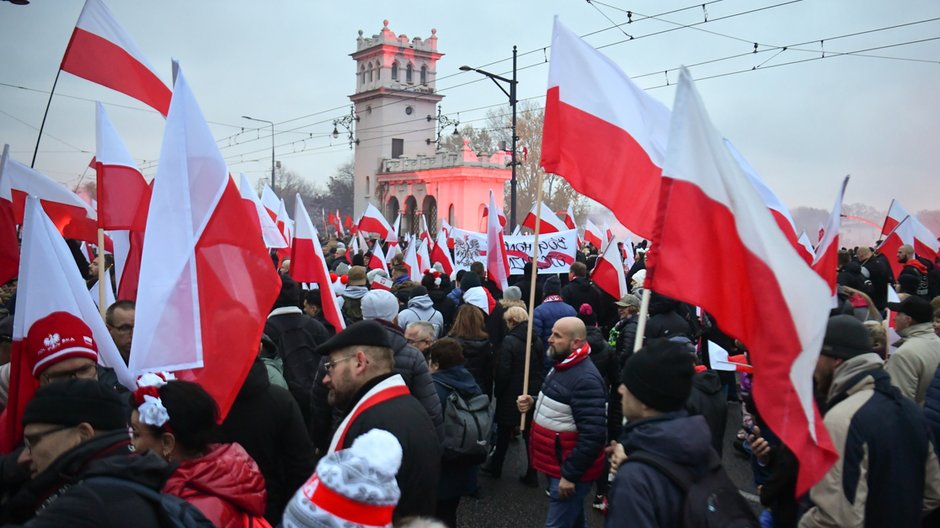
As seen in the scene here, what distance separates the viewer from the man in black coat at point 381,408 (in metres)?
3.18

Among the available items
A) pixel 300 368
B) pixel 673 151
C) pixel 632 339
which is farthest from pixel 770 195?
pixel 300 368

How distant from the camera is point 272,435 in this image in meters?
3.69

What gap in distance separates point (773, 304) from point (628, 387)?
63 centimetres

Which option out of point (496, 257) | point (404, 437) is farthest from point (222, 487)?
point (496, 257)

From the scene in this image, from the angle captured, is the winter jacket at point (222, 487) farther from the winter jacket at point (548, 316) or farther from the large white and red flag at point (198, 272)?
the winter jacket at point (548, 316)

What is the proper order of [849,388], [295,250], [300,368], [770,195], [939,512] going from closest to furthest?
1. [849,388]
2. [939,512]
3. [770,195]
4. [300,368]
5. [295,250]

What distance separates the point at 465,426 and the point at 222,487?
246 centimetres

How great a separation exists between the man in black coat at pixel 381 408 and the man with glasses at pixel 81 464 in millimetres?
978

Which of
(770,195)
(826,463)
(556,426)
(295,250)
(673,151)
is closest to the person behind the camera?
(826,463)

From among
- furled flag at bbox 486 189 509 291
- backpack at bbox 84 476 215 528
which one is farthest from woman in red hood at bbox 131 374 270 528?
furled flag at bbox 486 189 509 291

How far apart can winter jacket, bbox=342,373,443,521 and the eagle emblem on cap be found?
4.72 feet

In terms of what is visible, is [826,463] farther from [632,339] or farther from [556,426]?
[632,339]

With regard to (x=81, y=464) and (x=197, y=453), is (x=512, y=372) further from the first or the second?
(x=81, y=464)

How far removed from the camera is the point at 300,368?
582cm
